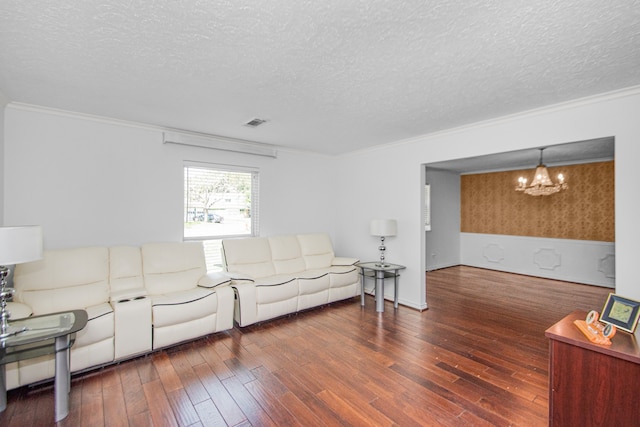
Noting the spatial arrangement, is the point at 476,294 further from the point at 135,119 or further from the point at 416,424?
the point at 135,119

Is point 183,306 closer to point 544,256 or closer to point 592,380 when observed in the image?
point 592,380

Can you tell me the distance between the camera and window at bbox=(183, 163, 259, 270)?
4070 millimetres

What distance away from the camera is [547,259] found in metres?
6.07

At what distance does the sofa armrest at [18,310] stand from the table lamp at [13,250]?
0.57 feet

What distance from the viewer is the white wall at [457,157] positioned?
2.41 metres

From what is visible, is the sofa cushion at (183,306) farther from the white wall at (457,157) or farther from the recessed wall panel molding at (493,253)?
the recessed wall panel molding at (493,253)

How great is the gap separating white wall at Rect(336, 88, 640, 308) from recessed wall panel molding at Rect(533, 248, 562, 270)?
374cm

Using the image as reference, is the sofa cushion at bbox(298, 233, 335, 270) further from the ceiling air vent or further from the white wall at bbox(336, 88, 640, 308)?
the ceiling air vent

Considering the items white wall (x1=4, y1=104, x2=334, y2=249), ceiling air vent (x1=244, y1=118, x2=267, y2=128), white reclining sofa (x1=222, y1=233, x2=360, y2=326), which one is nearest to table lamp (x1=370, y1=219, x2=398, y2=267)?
white reclining sofa (x1=222, y1=233, x2=360, y2=326)

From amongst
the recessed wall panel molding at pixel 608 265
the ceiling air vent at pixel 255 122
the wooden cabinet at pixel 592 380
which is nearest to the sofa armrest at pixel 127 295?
the ceiling air vent at pixel 255 122

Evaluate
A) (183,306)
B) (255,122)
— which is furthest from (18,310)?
(255,122)

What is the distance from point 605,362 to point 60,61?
3799 millimetres

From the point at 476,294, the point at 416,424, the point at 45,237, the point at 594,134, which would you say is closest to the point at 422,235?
the point at 476,294

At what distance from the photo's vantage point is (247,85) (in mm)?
2428
